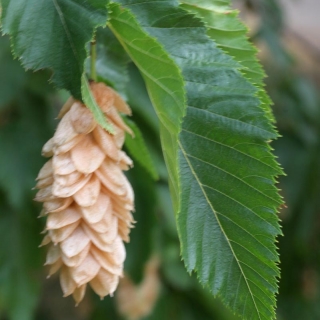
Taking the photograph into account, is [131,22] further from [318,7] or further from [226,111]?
[318,7]

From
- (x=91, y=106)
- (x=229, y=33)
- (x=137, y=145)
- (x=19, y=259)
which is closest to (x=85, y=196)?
(x=91, y=106)

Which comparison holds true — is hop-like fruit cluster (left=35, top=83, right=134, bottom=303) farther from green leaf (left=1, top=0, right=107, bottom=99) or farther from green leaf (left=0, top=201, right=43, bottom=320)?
green leaf (left=0, top=201, right=43, bottom=320)

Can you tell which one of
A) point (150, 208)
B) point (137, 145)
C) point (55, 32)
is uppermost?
point (55, 32)

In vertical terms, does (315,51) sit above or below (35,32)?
below

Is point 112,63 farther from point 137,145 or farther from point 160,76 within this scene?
point 160,76

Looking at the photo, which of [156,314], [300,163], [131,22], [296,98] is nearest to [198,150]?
[131,22]

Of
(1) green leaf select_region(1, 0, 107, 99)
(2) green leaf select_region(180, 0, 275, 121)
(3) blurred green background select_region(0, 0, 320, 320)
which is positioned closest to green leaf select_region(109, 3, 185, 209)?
(1) green leaf select_region(1, 0, 107, 99)
